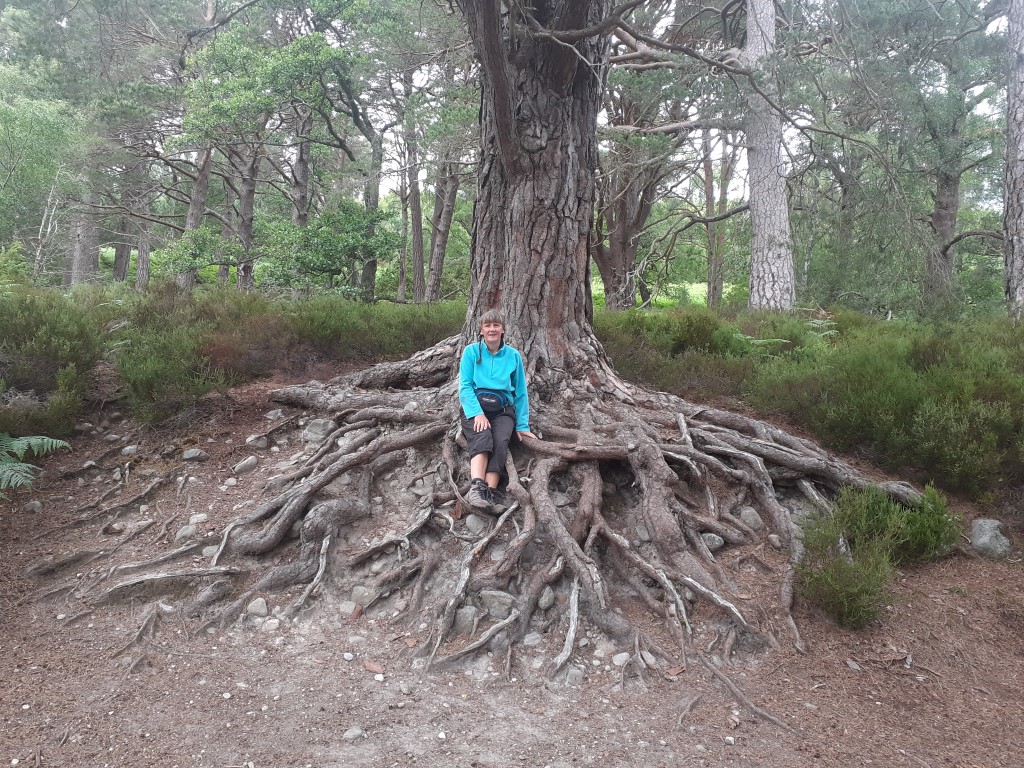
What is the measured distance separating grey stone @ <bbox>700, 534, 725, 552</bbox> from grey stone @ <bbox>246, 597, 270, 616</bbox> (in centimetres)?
298

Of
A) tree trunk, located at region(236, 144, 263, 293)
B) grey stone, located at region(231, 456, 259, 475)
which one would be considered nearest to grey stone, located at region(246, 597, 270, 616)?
grey stone, located at region(231, 456, 259, 475)

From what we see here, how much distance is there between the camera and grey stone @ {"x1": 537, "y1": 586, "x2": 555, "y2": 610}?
12.4ft

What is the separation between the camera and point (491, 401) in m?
4.75

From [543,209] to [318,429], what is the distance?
295cm

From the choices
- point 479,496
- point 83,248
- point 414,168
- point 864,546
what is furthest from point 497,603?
point 83,248

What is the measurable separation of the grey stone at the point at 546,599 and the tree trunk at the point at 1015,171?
845 centimetres

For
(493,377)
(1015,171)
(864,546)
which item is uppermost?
(1015,171)

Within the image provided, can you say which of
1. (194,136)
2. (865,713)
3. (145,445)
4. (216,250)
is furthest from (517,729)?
(194,136)

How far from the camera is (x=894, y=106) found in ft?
22.4

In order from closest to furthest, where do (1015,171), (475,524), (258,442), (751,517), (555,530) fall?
(555,530), (475,524), (751,517), (258,442), (1015,171)

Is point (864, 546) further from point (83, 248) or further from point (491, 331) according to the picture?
point (83, 248)

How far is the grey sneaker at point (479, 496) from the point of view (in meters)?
4.41

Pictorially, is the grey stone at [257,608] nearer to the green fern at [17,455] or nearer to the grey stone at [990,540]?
the green fern at [17,455]

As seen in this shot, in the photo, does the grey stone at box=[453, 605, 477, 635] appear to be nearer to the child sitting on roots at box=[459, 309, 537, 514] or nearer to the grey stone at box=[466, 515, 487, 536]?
the grey stone at box=[466, 515, 487, 536]
